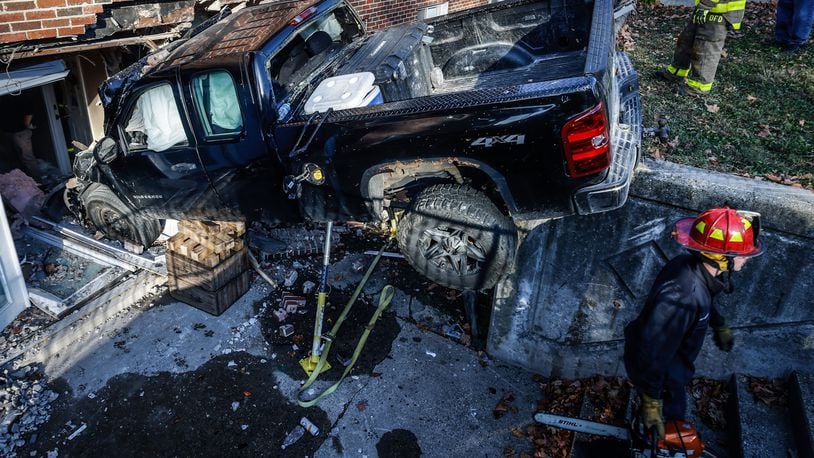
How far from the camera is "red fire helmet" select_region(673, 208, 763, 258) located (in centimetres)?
297

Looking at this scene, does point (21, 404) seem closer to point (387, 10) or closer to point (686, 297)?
point (686, 297)

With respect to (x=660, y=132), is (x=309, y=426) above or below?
below

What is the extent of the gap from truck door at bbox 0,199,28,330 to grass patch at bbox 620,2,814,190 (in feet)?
20.6

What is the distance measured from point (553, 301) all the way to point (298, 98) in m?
2.83

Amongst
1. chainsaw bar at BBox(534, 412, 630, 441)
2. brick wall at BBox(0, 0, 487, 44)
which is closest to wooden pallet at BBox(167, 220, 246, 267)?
brick wall at BBox(0, 0, 487, 44)

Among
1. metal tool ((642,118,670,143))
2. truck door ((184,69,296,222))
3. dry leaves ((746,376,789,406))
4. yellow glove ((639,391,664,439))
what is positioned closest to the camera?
yellow glove ((639,391,664,439))

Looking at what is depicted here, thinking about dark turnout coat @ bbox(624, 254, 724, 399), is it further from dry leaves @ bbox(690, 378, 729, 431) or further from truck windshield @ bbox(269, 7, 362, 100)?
truck windshield @ bbox(269, 7, 362, 100)

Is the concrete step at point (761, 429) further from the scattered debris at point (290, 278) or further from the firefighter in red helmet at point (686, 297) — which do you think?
the scattered debris at point (290, 278)

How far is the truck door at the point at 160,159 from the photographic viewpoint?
4.68 metres

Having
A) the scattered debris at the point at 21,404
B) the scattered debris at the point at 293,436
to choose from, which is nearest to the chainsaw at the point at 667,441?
the scattered debris at the point at 293,436

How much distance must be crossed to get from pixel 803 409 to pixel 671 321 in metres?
1.41

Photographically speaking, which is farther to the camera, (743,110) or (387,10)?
(387,10)

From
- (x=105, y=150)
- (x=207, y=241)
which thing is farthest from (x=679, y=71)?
(x=105, y=150)

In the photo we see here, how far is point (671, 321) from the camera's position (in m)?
3.04
